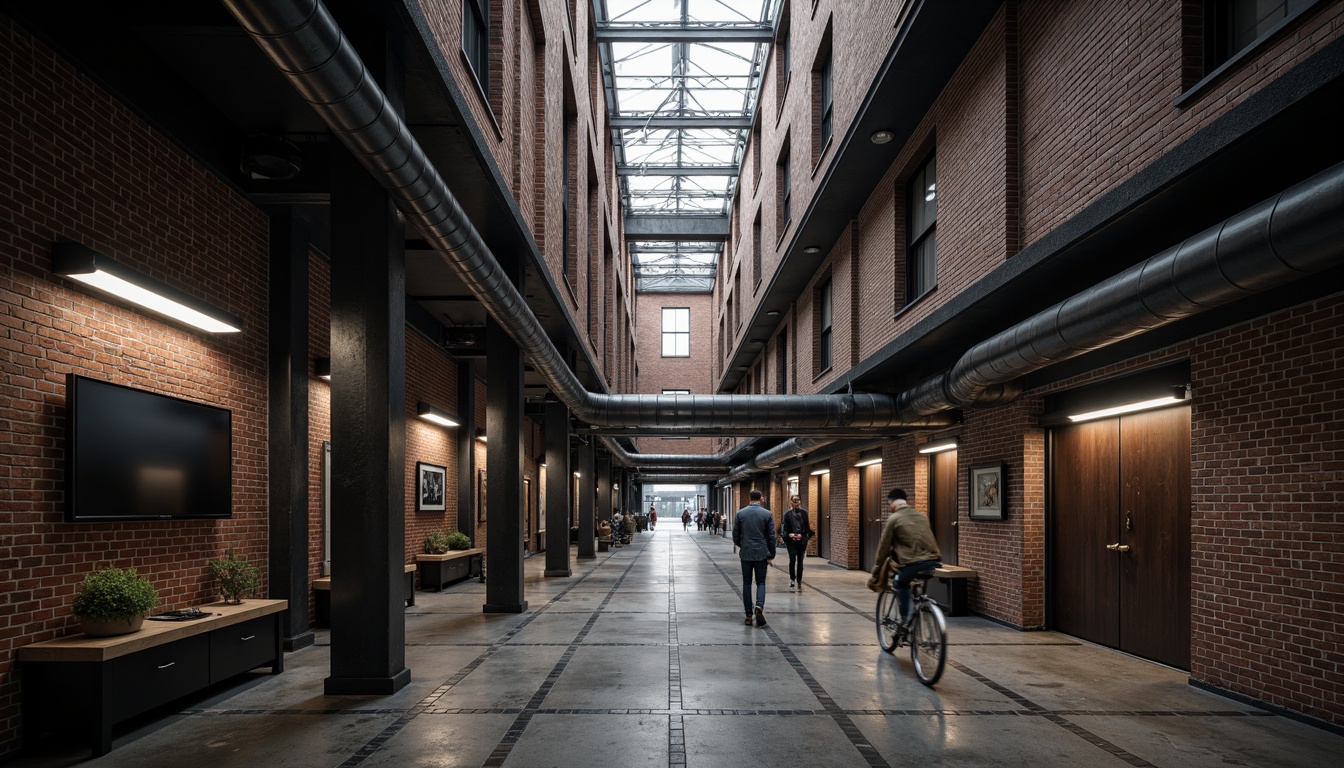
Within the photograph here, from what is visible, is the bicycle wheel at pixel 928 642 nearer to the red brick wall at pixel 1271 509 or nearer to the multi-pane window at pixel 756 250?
the red brick wall at pixel 1271 509

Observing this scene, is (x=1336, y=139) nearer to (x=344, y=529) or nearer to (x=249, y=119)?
(x=344, y=529)

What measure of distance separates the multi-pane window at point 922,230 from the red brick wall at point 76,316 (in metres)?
8.58

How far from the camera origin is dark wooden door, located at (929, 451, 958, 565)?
12898 millimetres

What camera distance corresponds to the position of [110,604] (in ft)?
17.5

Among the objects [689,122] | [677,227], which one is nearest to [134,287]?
[689,122]

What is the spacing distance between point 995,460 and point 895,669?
160 inches

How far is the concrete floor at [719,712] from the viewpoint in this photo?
5070 mm

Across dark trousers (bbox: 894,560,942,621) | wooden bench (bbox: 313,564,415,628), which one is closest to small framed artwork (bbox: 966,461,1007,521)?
dark trousers (bbox: 894,560,942,621)

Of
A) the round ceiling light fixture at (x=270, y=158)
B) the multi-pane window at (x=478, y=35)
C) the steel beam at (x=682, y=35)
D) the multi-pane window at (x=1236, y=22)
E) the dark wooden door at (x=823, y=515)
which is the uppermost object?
the steel beam at (x=682, y=35)

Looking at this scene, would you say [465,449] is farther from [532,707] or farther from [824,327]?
[532,707]

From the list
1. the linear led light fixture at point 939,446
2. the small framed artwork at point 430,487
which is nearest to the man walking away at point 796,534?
the linear led light fixture at point 939,446

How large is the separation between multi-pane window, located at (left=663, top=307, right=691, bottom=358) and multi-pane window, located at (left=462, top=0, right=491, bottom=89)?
125ft

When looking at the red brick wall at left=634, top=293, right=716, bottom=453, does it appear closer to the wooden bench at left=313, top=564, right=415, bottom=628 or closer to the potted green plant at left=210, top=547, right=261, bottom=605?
the wooden bench at left=313, top=564, right=415, bottom=628

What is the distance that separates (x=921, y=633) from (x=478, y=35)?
8.32m
